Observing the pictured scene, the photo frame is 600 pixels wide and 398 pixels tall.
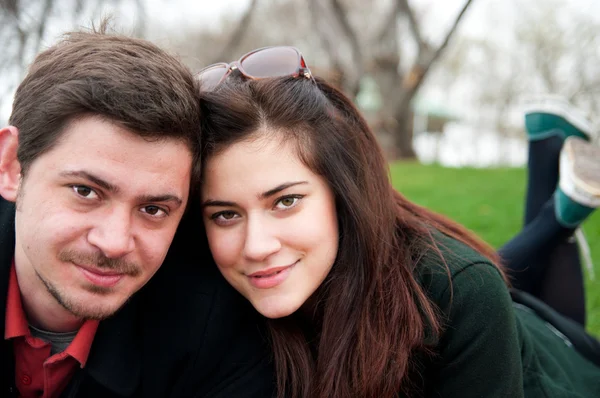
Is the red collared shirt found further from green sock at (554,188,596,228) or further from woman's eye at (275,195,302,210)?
green sock at (554,188,596,228)

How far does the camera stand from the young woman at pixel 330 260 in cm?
207

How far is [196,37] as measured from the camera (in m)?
21.0

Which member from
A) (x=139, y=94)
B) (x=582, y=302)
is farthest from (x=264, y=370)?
(x=582, y=302)

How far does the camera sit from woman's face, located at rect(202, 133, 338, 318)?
2.04m

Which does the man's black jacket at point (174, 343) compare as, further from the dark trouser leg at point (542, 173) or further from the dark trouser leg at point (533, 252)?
the dark trouser leg at point (542, 173)

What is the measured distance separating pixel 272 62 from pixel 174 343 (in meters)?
1.21

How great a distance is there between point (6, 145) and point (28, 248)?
41cm

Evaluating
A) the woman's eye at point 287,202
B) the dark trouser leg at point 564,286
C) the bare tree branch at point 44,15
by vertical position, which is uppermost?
the bare tree branch at point 44,15

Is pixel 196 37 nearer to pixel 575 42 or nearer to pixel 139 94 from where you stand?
pixel 575 42

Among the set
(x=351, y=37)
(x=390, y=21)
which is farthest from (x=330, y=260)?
(x=390, y=21)

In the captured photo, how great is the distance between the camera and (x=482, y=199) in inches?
260

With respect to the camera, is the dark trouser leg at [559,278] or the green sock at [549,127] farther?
the green sock at [549,127]

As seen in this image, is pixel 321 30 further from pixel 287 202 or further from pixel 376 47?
pixel 287 202

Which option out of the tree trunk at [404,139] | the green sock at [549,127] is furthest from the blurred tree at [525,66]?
the green sock at [549,127]
